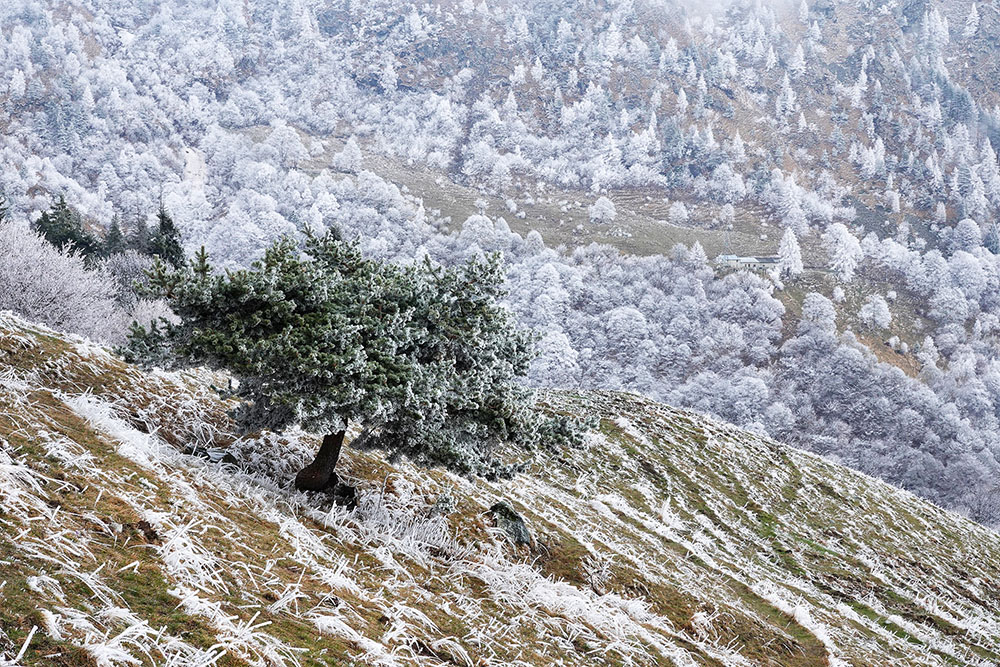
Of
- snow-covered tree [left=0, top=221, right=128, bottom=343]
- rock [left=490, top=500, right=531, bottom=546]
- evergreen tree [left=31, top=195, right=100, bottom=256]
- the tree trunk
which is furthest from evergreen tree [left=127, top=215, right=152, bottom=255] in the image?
rock [left=490, top=500, right=531, bottom=546]

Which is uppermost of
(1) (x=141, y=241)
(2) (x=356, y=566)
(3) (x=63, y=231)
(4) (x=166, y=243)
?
(2) (x=356, y=566)

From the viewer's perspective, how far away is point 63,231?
51.7 m

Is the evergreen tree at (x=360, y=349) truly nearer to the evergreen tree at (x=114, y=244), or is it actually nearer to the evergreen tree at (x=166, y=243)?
the evergreen tree at (x=166, y=243)

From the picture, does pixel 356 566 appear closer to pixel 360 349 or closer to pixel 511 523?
pixel 360 349

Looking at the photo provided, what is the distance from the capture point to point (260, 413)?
29.9 feet

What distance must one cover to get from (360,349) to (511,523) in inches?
206

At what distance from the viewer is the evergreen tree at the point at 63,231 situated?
5034cm

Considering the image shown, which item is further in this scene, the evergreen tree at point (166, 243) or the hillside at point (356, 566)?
the evergreen tree at point (166, 243)

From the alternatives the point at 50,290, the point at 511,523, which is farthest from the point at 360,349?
the point at 50,290

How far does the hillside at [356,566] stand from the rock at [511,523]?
0.73ft

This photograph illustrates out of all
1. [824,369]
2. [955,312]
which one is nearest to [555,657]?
[824,369]

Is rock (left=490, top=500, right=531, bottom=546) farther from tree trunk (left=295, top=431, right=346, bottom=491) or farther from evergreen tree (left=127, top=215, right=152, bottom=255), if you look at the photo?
evergreen tree (left=127, top=215, right=152, bottom=255)

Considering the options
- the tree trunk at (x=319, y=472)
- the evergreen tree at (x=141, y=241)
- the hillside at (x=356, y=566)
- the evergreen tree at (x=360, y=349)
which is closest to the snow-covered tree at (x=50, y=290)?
the evergreen tree at (x=141, y=241)

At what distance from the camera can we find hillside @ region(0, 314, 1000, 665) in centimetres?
488
